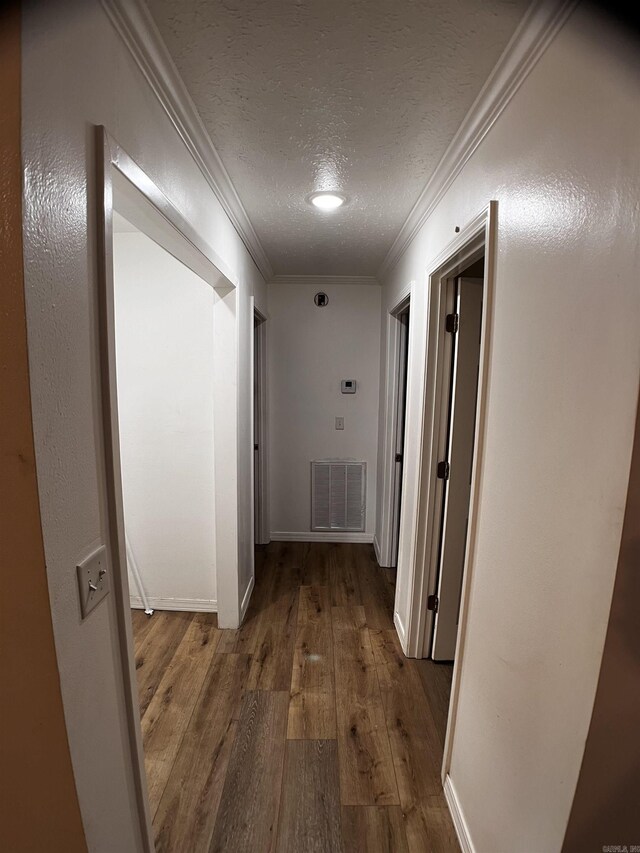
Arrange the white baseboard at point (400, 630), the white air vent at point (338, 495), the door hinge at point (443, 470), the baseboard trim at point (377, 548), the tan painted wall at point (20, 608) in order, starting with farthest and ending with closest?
the white air vent at point (338, 495) < the baseboard trim at point (377, 548) < the white baseboard at point (400, 630) < the door hinge at point (443, 470) < the tan painted wall at point (20, 608)

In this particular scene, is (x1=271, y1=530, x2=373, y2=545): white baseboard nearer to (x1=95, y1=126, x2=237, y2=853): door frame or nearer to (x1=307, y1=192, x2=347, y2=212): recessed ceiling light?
(x1=95, y1=126, x2=237, y2=853): door frame

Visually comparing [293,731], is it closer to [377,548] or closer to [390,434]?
[377,548]

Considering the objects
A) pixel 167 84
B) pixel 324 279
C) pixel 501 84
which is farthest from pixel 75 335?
pixel 324 279

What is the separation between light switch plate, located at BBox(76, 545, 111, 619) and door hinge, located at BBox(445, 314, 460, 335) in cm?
165

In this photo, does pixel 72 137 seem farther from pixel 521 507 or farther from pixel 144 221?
pixel 521 507

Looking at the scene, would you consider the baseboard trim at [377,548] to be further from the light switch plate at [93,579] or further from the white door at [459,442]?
the light switch plate at [93,579]

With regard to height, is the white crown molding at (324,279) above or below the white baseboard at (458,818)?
above

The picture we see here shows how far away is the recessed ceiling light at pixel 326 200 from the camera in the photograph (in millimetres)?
1785

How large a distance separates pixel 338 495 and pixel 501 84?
9.97 feet

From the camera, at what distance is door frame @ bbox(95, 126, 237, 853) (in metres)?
0.82

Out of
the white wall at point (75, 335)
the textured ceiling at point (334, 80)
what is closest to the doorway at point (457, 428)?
the textured ceiling at point (334, 80)

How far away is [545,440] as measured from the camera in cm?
87

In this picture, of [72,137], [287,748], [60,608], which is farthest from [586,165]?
[287,748]

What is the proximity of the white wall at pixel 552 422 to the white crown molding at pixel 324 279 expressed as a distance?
215 centimetres
